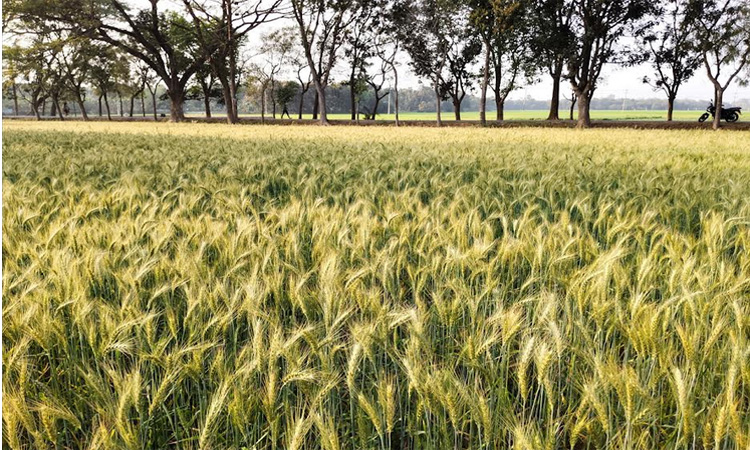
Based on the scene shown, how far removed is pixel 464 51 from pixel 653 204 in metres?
52.5

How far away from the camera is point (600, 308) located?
→ 1729mm

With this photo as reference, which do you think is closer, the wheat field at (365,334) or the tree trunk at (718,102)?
the wheat field at (365,334)

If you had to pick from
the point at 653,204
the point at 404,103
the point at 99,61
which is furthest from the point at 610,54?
the point at 404,103

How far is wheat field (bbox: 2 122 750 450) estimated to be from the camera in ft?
4.34

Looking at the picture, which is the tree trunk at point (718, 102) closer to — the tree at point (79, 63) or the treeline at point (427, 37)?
the treeline at point (427, 37)

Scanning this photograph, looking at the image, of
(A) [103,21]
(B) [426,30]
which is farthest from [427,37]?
(A) [103,21]

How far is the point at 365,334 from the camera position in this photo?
4.98 ft

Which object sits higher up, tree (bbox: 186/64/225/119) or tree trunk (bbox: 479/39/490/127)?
tree (bbox: 186/64/225/119)

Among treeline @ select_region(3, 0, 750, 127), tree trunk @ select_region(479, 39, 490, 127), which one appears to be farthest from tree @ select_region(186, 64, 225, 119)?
tree trunk @ select_region(479, 39, 490, 127)

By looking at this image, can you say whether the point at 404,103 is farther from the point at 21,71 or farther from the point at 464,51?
the point at 21,71

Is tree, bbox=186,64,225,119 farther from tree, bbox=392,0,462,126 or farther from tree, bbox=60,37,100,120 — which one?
tree, bbox=392,0,462,126

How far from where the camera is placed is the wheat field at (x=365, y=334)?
1323mm

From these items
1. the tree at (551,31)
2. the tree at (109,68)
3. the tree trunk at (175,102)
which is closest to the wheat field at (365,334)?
the tree at (551,31)

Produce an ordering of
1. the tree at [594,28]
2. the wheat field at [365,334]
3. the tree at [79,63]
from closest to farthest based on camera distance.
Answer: the wheat field at [365,334]
the tree at [594,28]
the tree at [79,63]
